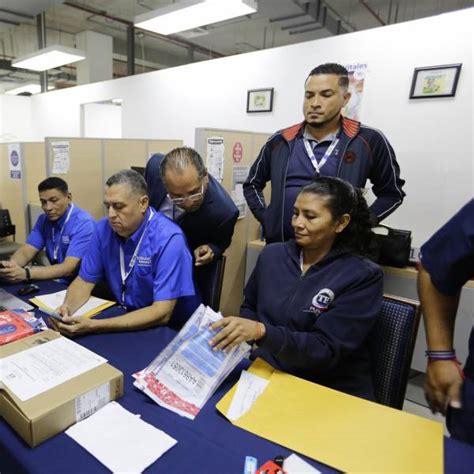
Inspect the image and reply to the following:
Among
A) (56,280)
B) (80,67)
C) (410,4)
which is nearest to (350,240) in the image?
(56,280)

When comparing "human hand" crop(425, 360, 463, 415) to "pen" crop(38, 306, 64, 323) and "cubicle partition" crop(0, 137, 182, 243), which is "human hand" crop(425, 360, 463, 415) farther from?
"cubicle partition" crop(0, 137, 182, 243)

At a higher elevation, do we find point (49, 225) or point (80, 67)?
point (80, 67)

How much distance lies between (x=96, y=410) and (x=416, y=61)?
9.57 ft

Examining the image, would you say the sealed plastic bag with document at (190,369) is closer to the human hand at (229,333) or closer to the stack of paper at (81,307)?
the human hand at (229,333)

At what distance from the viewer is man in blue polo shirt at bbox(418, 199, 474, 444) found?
868 millimetres

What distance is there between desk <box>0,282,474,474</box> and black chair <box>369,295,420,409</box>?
1.26ft

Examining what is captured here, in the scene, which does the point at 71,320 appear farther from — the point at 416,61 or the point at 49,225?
the point at 416,61

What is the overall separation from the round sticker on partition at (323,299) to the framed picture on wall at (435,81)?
6.73 feet

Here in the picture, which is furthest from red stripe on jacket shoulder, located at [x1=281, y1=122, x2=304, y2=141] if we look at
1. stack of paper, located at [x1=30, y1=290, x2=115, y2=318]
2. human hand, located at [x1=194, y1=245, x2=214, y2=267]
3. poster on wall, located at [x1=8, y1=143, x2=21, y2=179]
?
poster on wall, located at [x1=8, y1=143, x2=21, y2=179]

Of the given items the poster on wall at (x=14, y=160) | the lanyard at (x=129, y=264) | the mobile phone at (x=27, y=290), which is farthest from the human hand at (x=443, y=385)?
the poster on wall at (x=14, y=160)

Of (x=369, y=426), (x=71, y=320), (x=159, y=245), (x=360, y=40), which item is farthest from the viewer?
(x=360, y=40)

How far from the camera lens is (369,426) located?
2.86 feet

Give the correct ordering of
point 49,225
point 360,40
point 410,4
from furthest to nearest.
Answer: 1. point 410,4
2. point 360,40
3. point 49,225

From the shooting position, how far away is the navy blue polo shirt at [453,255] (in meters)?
0.86
